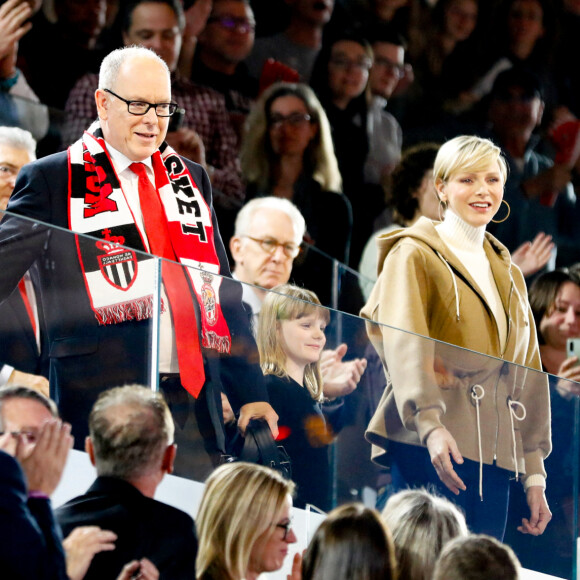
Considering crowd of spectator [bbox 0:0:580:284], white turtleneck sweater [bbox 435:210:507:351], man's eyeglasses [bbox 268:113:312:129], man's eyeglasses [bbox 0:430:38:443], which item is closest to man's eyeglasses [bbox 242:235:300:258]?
crowd of spectator [bbox 0:0:580:284]

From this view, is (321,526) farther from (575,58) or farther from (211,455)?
(575,58)

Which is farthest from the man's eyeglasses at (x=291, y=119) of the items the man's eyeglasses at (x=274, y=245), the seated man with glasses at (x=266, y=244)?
the man's eyeglasses at (x=274, y=245)

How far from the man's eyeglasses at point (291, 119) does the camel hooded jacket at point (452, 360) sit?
198 centimetres

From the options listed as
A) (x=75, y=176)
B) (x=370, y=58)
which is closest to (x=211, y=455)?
(x=75, y=176)

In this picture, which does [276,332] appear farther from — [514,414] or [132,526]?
[514,414]

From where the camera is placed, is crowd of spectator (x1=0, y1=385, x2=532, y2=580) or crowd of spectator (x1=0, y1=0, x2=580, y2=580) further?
crowd of spectator (x1=0, y1=0, x2=580, y2=580)

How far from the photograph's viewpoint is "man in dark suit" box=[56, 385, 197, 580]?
230 cm

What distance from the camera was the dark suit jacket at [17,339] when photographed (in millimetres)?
2301

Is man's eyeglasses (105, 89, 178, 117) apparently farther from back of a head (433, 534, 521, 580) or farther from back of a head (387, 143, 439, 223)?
back of a head (387, 143, 439, 223)

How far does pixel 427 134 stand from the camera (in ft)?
21.8

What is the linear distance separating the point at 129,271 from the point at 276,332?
1.25ft

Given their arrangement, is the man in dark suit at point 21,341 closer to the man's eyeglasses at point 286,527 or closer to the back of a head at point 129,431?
the back of a head at point 129,431

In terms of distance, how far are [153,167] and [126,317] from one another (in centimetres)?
69

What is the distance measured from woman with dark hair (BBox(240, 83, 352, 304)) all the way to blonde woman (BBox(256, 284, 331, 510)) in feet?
8.75
